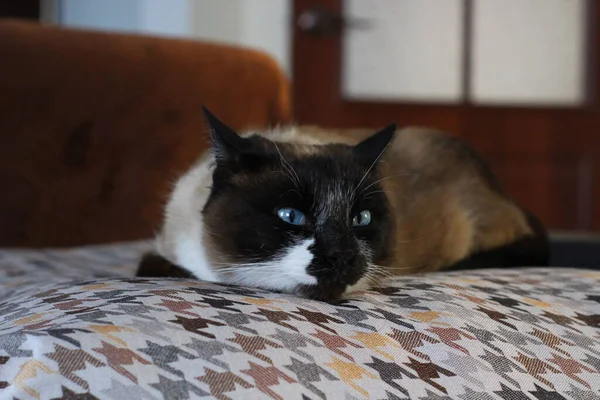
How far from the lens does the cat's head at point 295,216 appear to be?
99cm

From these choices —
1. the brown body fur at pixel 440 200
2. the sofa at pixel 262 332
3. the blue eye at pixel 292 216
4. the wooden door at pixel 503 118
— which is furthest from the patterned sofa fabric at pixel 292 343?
the wooden door at pixel 503 118

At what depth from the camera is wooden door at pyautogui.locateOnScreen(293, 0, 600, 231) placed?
2.79 meters

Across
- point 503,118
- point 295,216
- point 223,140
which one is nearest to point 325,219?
point 295,216

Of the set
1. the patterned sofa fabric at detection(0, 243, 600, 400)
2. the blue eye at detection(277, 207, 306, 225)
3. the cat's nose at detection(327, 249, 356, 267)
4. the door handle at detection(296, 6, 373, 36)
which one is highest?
the door handle at detection(296, 6, 373, 36)

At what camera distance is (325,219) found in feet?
3.31

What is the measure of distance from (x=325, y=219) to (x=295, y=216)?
0.04 metres

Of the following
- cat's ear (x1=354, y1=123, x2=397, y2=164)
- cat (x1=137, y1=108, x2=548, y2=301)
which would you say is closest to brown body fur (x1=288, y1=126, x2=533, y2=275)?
cat (x1=137, y1=108, x2=548, y2=301)

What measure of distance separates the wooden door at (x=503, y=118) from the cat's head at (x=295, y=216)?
1.67m

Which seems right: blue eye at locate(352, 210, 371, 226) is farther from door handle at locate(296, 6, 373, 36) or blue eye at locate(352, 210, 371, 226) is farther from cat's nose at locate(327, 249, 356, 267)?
door handle at locate(296, 6, 373, 36)

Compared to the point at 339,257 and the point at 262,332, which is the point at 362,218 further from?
the point at 262,332

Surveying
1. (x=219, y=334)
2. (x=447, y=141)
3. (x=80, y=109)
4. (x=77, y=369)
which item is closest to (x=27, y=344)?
(x=77, y=369)

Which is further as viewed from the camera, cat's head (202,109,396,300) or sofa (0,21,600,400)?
cat's head (202,109,396,300)

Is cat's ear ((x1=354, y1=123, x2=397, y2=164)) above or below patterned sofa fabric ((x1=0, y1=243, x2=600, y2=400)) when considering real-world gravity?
above

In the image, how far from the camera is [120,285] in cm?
92
